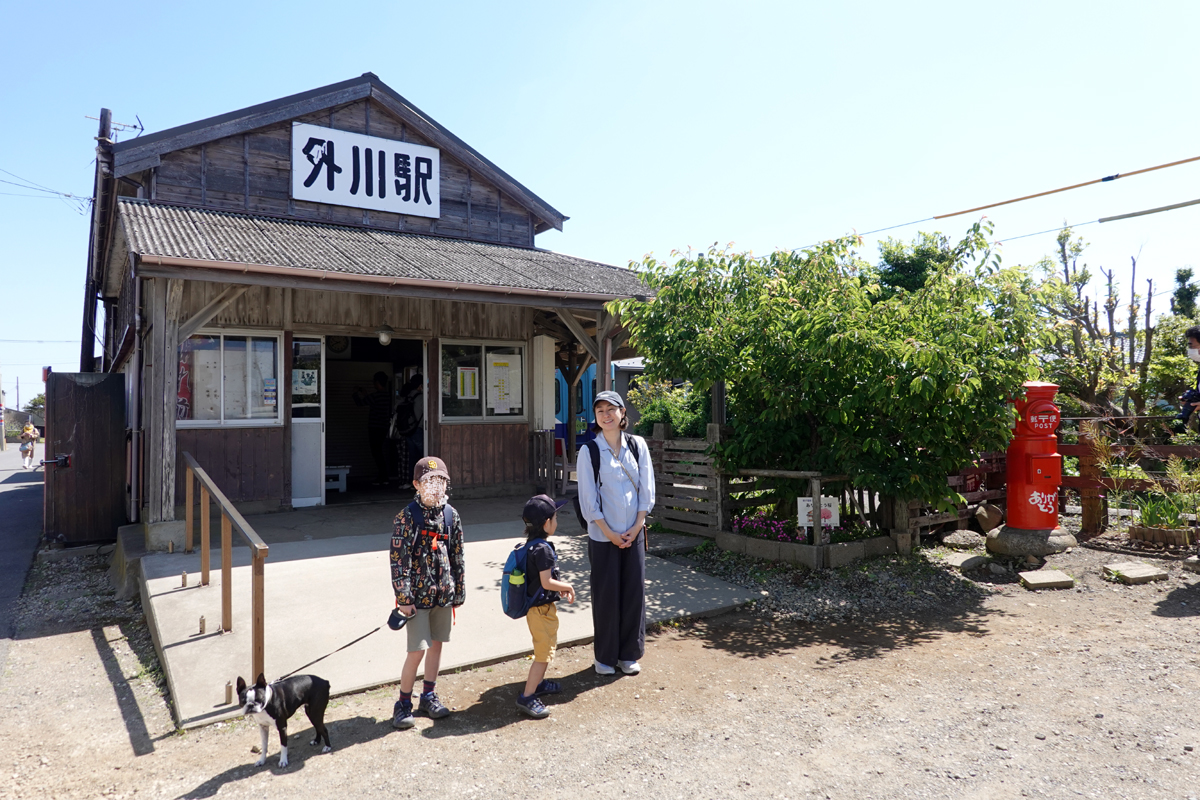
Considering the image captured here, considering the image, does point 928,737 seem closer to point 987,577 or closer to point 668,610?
point 668,610

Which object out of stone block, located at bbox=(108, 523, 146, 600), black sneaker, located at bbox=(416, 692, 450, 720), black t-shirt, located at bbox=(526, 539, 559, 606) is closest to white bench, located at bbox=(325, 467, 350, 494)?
stone block, located at bbox=(108, 523, 146, 600)

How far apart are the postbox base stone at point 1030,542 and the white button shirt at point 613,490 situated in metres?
4.61

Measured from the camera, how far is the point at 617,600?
4.45 m

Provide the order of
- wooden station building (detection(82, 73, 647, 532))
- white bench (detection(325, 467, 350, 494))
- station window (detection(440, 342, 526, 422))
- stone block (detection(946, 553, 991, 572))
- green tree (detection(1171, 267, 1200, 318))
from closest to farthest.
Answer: stone block (detection(946, 553, 991, 572)) < wooden station building (detection(82, 73, 647, 532)) < station window (detection(440, 342, 526, 422)) < white bench (detection(325, 467, 350, 494)) < green tree (detection(1171, 267, 1200, 318))

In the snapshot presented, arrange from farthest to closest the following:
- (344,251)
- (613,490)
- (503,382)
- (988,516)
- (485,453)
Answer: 1. (503,382)
2. (485,453)
3. (344,251)
4. (988,516)
5. (613,490)

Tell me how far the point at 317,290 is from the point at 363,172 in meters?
4.00

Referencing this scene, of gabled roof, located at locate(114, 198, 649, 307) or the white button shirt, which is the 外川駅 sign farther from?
the white button shirt

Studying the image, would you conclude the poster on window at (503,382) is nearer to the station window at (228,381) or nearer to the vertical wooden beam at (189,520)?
the station window at (228,381)

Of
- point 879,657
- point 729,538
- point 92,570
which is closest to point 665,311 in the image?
point 729,538

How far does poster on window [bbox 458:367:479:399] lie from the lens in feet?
34.8

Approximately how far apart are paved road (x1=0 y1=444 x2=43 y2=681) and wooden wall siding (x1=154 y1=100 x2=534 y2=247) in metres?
4.98

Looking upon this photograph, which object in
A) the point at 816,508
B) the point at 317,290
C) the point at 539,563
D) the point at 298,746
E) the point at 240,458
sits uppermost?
the point at 317,290

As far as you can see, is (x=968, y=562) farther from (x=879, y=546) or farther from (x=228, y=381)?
(x=228, y=381)

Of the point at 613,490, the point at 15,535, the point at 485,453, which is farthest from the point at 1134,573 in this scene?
the point at 15,535
